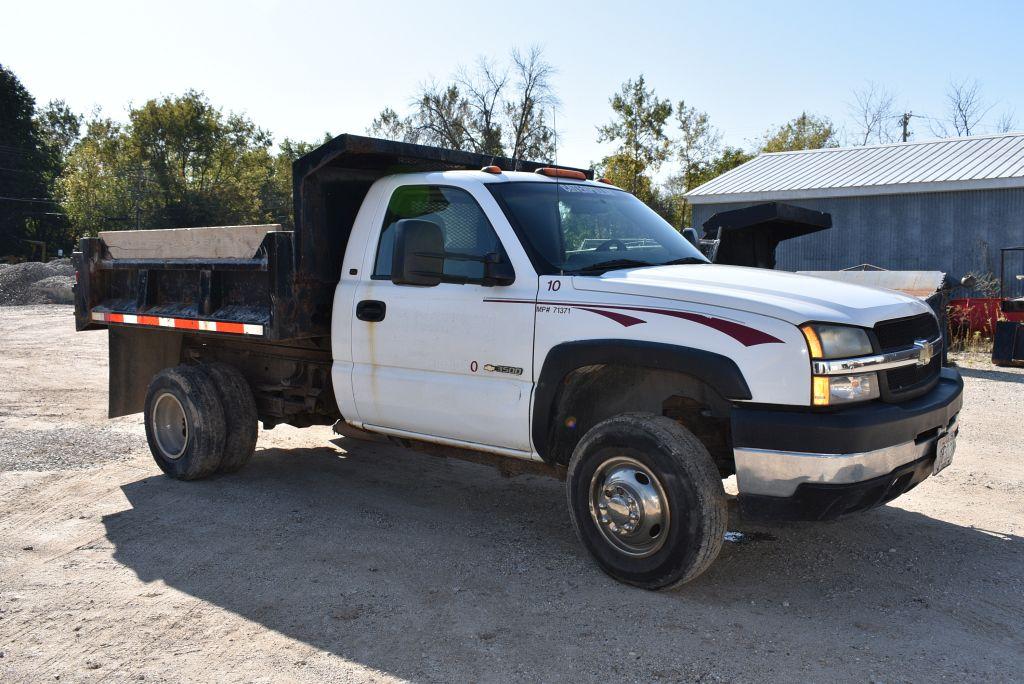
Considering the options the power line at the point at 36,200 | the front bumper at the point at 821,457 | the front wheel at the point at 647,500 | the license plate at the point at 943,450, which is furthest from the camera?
the power line at the point at 36,200

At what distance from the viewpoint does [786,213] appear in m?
10.3

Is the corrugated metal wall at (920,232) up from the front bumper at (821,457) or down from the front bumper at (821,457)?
up

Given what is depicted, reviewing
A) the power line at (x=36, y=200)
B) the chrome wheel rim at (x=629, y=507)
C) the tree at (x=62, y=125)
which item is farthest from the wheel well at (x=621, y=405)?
the tree at (x=62, y=125)

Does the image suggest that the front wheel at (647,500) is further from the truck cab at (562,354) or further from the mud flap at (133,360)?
the mud flap at (133,360)

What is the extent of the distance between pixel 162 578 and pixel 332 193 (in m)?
2.66

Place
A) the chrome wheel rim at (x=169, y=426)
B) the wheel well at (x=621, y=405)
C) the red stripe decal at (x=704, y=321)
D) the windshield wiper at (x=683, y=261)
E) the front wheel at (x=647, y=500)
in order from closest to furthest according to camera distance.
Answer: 1. the red stripe decal at (x=704, y=321)
2. the front wheel at (x=647, y=500)
3. the wheel well at (x=621, y=405)
4. the windshield wiper at (x=683, y=261)
5. the chrome wheel rim at (x=169, y=426)

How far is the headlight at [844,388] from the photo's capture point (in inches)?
158

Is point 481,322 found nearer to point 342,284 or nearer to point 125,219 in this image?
point 342,284

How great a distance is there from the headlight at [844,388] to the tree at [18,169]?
5677 centimetres

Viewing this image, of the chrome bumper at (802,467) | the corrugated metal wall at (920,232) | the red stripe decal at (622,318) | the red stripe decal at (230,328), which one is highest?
the corrugated metal wall at (920,232)

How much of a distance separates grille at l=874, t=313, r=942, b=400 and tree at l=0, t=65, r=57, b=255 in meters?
56.6

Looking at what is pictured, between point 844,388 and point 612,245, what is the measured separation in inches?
66.2

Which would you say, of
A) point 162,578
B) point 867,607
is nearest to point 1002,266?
point 867,607

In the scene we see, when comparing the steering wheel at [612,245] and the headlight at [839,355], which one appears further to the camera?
the steering wheel at [612,245]
